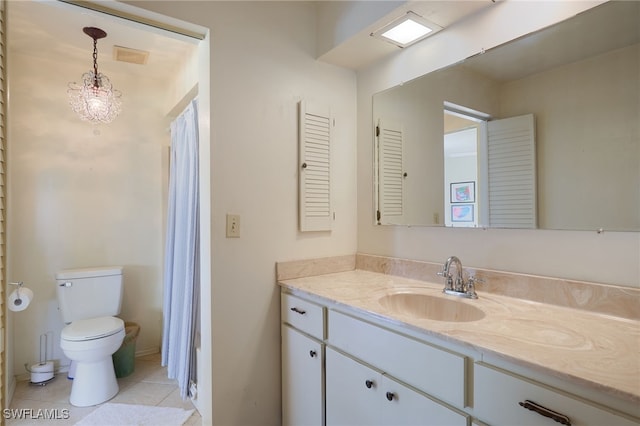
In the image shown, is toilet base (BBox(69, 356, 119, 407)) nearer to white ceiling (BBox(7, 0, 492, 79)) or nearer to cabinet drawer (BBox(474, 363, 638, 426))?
white ceiling (BBox(7, 0, 492, 79))

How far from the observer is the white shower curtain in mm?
2014

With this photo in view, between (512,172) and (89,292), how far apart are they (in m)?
2.80

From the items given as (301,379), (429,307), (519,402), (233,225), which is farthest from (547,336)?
(233,225)

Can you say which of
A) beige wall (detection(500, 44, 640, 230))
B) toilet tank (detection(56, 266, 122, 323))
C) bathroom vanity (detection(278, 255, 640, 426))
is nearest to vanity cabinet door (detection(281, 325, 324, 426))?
bathroom vanity (detection(278, 255, 640, 426))

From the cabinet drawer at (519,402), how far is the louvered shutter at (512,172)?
680 mm

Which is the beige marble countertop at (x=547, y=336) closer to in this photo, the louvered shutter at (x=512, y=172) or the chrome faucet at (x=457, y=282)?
the chrome faucet at (x=457, y=282)

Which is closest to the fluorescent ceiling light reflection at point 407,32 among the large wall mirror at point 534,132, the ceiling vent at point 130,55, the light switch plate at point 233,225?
the large wall mirror at point 534,132

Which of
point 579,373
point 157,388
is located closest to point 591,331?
point 579,373

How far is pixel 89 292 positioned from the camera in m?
2.38

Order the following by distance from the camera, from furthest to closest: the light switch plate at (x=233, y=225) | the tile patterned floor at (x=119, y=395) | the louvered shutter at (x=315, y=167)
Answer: the tile patterned floor at (x=119, y=395) → the louvered shutter at (x=315, y=167) → the light switch plate at (x=233, y=225)

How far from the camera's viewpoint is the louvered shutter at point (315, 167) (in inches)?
69.9

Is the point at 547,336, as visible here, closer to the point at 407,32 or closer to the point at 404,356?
the point at 404,356

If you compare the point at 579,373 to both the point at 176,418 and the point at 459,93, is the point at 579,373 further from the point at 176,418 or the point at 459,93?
the point at 176,418

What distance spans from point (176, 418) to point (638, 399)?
212 centimetres
